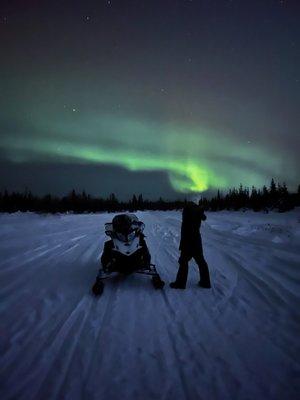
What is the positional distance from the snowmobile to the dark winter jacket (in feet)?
3.23

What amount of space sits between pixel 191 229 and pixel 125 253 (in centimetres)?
169

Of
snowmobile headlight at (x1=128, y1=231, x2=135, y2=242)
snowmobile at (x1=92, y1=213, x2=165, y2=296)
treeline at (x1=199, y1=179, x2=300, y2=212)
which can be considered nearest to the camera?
snowmobile at (x1=92, y1=213, x2=165, y2=296)

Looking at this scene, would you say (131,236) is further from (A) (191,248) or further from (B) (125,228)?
(A) (191,248)

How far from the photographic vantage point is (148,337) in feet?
16.7

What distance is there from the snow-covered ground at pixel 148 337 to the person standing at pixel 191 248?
0.26 meters

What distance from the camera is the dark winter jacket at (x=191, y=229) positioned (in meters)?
8.12

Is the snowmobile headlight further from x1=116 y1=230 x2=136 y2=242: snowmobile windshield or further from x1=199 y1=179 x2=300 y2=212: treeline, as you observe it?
x1=199 y1=179 x2=300 y2=212: treeline

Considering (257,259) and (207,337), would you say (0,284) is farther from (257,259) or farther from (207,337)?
(257,259)

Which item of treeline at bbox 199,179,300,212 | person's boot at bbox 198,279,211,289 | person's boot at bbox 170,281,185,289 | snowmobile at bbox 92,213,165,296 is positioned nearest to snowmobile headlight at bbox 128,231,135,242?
snowmobile at bbox 92,213,165,296

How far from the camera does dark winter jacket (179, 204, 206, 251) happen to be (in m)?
8.12

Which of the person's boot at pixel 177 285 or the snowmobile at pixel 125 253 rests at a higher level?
the snowmobile at pixel 125 253

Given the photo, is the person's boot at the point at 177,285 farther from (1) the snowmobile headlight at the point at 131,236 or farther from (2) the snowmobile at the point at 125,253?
(1) the snowmobile headlight at the point at 131,236

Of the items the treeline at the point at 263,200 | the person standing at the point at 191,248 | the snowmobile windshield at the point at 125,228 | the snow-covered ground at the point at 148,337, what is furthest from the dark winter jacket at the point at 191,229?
the treeline at the point at 263,200

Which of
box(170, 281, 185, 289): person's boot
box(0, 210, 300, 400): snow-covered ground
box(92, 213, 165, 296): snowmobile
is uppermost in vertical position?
box(92, 213, 165, 296): snowmobile
